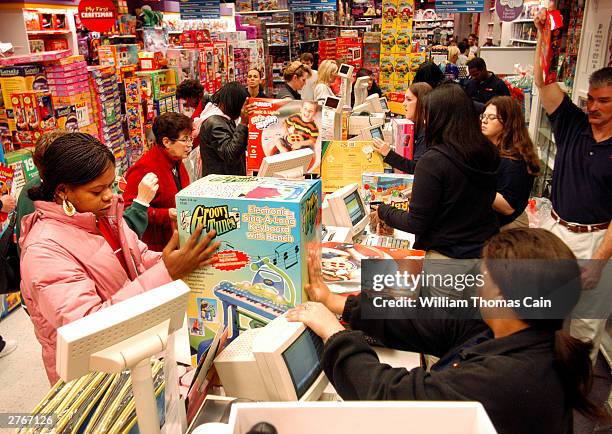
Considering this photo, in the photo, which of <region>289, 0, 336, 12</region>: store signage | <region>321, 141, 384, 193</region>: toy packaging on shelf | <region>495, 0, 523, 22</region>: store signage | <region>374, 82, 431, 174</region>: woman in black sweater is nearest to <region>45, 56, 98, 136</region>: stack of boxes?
<region>321, 141, 384, 193</region>: toy packaging on shelf

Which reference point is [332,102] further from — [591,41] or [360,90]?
[360,90]

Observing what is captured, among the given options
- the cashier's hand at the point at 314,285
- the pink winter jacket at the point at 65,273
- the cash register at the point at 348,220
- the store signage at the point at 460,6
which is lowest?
the cash register at the point at 348,220

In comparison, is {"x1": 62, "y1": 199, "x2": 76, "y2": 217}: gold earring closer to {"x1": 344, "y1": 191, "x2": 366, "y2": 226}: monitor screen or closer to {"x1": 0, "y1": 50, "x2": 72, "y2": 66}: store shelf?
{"x1": 344, "y1": 191, "x2": 366, "y2": 226}: monitor screen

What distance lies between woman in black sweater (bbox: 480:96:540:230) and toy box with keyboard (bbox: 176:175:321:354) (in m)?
1.90

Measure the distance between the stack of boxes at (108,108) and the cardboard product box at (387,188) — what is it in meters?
3.37

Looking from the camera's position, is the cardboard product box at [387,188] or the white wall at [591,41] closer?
the cardboard product box at [387,188]

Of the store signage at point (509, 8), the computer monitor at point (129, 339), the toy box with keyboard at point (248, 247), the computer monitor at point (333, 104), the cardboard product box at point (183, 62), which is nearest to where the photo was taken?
the computer monitor at point (129, 339)

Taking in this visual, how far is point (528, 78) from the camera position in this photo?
6.74 metres

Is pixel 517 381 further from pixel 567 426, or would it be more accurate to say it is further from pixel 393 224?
pixel 393 224

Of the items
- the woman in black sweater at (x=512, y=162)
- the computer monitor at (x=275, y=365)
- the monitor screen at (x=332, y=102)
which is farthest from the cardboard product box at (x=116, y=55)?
the computer monitor at (x=275, y=365)

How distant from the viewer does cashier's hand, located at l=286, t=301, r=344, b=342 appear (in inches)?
62.5

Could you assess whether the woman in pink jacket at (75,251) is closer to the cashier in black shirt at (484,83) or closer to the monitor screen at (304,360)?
the monitor screen at (304,360)

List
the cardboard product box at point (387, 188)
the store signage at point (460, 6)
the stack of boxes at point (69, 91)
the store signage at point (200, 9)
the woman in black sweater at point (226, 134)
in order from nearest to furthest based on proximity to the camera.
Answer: the cardboard product box at point (387, 188) → the woman in black sweater at point (226, 134) → the stack of boxes at point (69, 91) → the store signage at point (460, 6) → the store signage at point (200, 9)

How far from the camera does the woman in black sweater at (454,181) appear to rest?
2445mm
